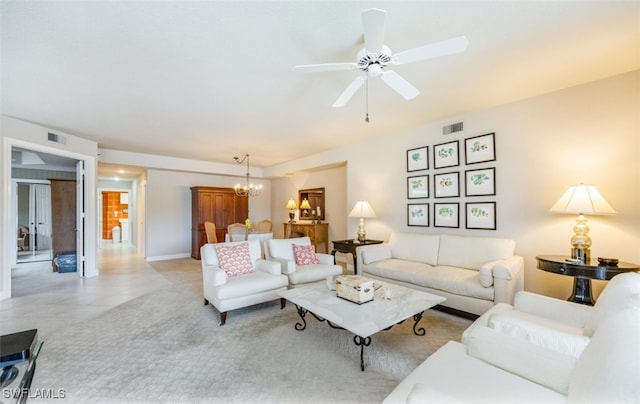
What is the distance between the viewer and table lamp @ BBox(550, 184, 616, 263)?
2.54m

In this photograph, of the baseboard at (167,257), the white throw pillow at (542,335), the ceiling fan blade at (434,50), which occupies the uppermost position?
the ceiling fan blade at (434,50)

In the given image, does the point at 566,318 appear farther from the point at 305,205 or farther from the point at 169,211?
the point at 169,211

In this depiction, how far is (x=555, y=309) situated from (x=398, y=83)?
80.5 inches

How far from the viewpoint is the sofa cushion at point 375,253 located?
391 centimetres

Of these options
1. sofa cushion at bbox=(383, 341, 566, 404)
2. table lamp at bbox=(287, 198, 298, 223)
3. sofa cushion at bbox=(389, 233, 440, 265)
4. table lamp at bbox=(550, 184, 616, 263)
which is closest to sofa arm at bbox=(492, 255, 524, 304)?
table lamp at bbox=(550, 184, 616, 263)

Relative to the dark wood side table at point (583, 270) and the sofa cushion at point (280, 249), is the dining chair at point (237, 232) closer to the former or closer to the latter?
the sofa cushion at point (280, 249)

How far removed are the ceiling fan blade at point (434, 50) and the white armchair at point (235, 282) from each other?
2653 mm

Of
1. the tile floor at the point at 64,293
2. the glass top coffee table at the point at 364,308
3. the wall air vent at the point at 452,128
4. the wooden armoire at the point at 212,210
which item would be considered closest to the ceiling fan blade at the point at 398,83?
the glass top coffee table at the point at 364,308

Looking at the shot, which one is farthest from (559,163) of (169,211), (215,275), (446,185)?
(169,211)

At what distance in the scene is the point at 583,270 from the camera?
2.43 m

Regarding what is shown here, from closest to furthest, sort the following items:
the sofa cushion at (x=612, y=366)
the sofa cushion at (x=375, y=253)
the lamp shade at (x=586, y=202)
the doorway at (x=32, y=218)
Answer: the sofa cushion at (x=612, y=366) → the lamp shade at (x=586, y=202) → the sofa cushion at (x=375, y=253) → the doorway at (x=32, y=218)

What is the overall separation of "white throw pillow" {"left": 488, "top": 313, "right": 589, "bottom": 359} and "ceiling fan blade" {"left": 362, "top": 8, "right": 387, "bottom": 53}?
1844mm

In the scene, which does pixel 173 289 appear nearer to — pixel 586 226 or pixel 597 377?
pixel 597 377

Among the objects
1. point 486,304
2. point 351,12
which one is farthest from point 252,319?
point 351,12
